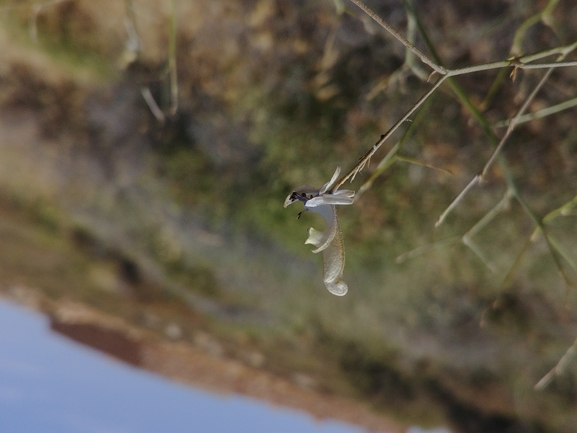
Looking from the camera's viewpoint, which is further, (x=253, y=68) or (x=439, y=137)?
(x=253, y=68)

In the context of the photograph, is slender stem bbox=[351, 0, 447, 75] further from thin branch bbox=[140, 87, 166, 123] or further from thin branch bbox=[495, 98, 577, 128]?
thin branch bbox=[140, 87, 166, 123]

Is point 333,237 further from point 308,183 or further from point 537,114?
point 308,183

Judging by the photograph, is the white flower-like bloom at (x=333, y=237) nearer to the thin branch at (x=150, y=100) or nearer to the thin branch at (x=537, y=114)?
the thin branch at (x=537, y=114)

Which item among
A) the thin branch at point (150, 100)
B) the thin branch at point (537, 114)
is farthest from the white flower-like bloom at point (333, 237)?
the thin branch at point (150, 100)

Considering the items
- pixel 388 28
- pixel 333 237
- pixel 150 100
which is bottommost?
pixel 333 237

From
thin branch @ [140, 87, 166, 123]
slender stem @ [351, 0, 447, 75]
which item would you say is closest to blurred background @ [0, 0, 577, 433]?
thin branch @ [140, 87, 166, 123]

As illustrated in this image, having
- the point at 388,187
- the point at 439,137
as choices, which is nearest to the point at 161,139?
the point at 388,187

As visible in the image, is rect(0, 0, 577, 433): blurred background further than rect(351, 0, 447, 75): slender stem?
Yes

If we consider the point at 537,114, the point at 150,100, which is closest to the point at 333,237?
the point at 537,114

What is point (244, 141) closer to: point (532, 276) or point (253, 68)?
point (253, 68)
